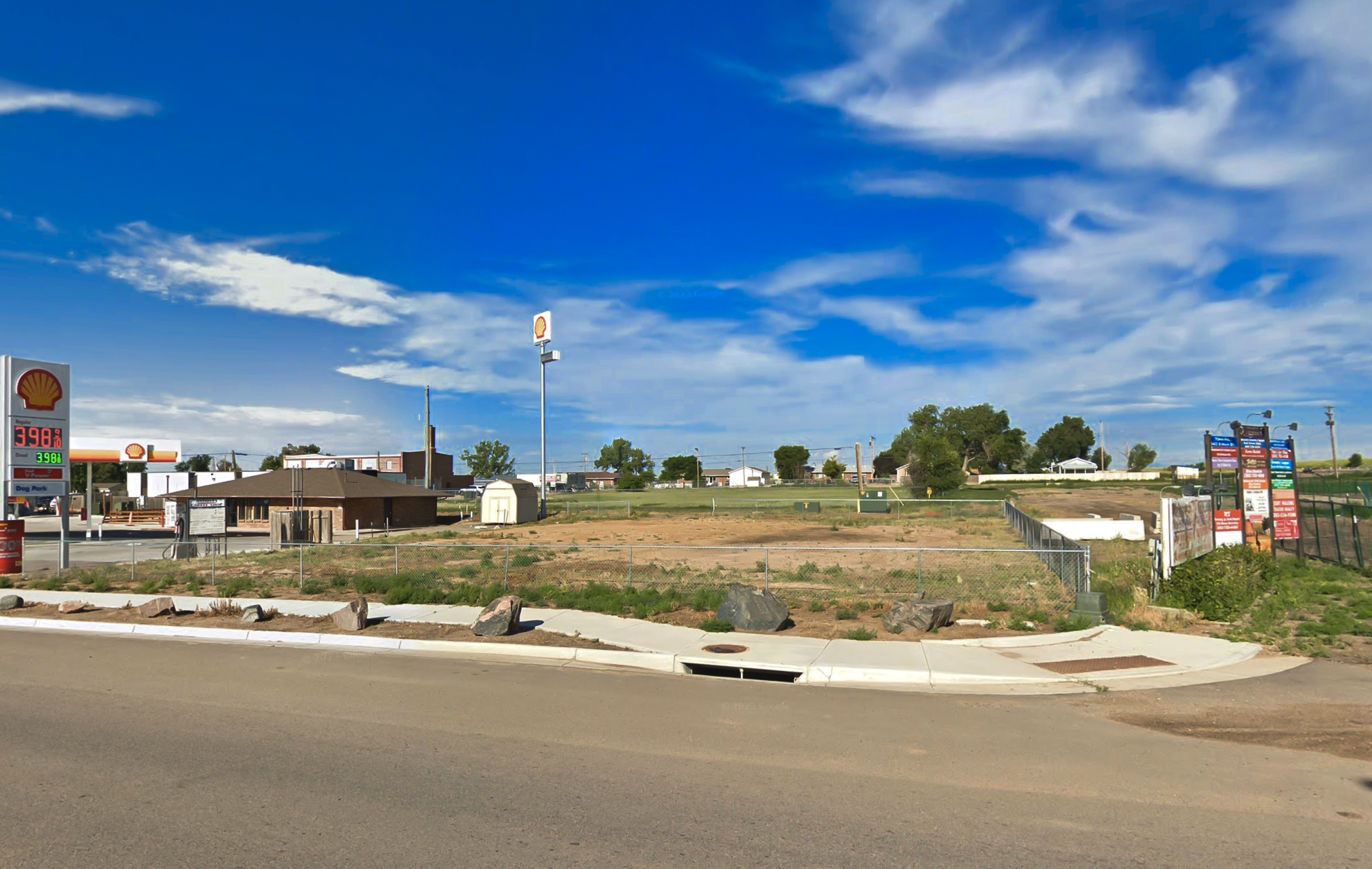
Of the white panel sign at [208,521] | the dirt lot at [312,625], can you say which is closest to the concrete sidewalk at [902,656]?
the dirt lot at [312,625]

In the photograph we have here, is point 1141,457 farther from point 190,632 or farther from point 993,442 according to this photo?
point 190,632

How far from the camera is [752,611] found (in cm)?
1409

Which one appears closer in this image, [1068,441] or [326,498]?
[326,498]

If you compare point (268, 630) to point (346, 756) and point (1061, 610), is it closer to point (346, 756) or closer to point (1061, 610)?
point (346, 756)

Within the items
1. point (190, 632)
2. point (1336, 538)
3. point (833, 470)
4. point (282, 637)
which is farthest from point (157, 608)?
point (833, 470)

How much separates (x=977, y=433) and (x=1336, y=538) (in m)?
142

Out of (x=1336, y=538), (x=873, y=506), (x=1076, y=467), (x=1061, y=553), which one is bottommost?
(x=1336, y=538)

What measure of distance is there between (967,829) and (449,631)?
10576 millimetres

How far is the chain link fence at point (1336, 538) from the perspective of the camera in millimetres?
21516

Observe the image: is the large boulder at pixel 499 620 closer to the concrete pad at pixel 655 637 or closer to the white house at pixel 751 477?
the concrete pad at pixel 655 637

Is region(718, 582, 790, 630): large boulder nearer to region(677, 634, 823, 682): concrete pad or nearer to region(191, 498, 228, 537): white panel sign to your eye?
region(677, 634, 823, 682): concrete pad

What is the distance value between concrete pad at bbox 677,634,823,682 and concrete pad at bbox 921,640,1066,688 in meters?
1.68

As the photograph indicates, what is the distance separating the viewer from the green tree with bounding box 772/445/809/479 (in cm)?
17200

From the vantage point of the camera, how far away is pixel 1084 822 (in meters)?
5.86
